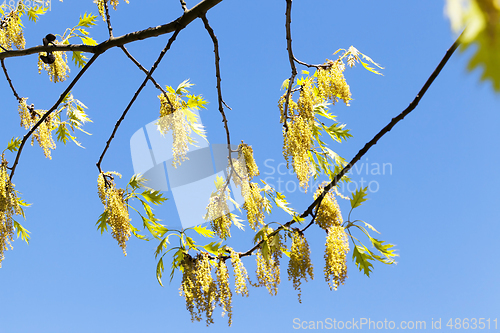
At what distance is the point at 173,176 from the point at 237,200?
1.69ft

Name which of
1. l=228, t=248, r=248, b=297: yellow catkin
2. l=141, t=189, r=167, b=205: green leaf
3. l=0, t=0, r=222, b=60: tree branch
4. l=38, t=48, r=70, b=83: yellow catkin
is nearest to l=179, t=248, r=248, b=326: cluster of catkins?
l=228, t=248, r=248, b=297: yellow catkin

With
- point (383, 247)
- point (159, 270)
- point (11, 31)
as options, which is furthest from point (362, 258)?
point (11, 31)

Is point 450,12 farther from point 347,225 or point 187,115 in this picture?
point 187,115

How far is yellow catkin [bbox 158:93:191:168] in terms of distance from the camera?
2465 millimetres

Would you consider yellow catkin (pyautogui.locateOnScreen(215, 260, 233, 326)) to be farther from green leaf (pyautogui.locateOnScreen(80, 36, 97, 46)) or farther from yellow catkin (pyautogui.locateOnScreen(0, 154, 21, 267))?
green leaf (pyautogui.locateOnScreen(80, 36, 97, 46))

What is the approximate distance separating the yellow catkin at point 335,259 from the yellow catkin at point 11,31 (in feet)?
10.6

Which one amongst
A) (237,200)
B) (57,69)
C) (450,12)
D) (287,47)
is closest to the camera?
(450,12)

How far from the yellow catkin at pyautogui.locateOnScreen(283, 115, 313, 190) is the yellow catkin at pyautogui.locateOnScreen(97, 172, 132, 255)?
3.38ft

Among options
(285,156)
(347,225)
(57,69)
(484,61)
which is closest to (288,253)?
(347,225)

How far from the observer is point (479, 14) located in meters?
0.34

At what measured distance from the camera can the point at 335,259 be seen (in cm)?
215

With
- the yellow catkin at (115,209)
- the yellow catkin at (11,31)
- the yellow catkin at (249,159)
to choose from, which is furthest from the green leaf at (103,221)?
the yellow catkin at (11,31)

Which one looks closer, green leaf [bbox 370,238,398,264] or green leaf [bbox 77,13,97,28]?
green leaf [bbox 370,238,398,264]

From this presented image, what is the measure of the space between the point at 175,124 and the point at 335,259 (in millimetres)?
1233
